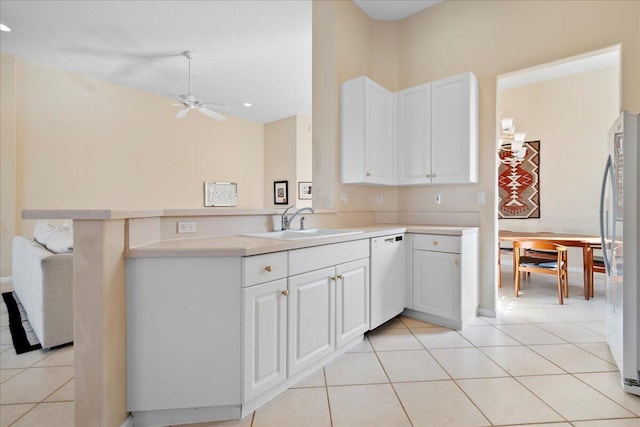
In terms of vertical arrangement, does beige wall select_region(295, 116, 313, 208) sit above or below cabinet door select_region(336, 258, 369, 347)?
above

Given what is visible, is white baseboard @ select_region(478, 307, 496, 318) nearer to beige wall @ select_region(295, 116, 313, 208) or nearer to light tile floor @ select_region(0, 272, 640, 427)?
light tile floor @ select_region(0, 272, 640, 427)

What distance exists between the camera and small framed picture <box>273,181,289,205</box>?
284 inches

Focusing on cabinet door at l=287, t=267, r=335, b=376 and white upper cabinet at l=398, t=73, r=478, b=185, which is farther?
white upper cabinet at l=398, t=73, r=478, b=185

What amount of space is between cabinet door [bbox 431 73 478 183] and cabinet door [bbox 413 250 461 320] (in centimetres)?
76

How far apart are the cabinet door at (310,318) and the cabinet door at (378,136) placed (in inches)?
50.5

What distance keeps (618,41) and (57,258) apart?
4451mm

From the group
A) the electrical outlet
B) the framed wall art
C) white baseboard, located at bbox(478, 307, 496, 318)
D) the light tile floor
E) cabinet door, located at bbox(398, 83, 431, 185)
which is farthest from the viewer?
the framed wall art

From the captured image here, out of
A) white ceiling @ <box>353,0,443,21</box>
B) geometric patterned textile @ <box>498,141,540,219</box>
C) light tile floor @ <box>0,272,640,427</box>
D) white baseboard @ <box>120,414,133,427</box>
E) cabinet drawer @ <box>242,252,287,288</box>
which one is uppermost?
white ceiling @ <box>353,0,443,21</box>

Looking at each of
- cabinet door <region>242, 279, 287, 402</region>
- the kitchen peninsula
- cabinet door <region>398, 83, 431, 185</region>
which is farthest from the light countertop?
cabinet door <region>398, 83, 431, 185</region>

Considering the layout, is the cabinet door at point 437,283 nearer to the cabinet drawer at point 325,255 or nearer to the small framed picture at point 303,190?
the cabinet drawer at point 325,255

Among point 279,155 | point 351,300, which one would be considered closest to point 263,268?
point 351,300

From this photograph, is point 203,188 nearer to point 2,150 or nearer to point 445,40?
point 2,150

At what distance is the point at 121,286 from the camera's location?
1428 mm

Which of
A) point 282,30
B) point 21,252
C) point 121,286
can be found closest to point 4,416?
point 121,286
